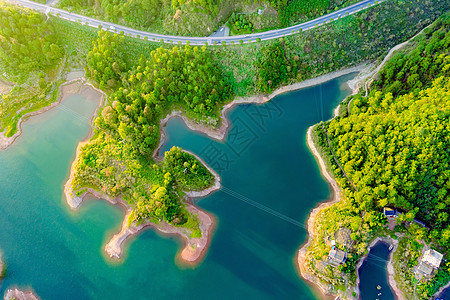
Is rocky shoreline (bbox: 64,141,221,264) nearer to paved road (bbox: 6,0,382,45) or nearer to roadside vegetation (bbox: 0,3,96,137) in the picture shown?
Result: roadside vegetation (bbox: 0,3,96,137)

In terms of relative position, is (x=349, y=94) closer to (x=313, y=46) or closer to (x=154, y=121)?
(x=313, y=46)

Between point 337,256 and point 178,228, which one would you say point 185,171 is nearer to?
point 178,228

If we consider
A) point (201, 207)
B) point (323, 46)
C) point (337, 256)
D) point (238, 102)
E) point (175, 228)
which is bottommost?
point (175, 228)

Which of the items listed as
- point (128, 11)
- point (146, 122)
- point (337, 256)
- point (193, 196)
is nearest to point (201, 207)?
point (193, 196)

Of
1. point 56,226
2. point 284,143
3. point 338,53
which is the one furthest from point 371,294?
point 56,226

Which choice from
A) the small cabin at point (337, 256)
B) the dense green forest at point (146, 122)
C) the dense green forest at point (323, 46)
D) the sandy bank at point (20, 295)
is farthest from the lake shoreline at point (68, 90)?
the small cabin at point (337, 256)

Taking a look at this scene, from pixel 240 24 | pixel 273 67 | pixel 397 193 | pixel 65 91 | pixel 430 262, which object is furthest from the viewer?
pixel 65 91
